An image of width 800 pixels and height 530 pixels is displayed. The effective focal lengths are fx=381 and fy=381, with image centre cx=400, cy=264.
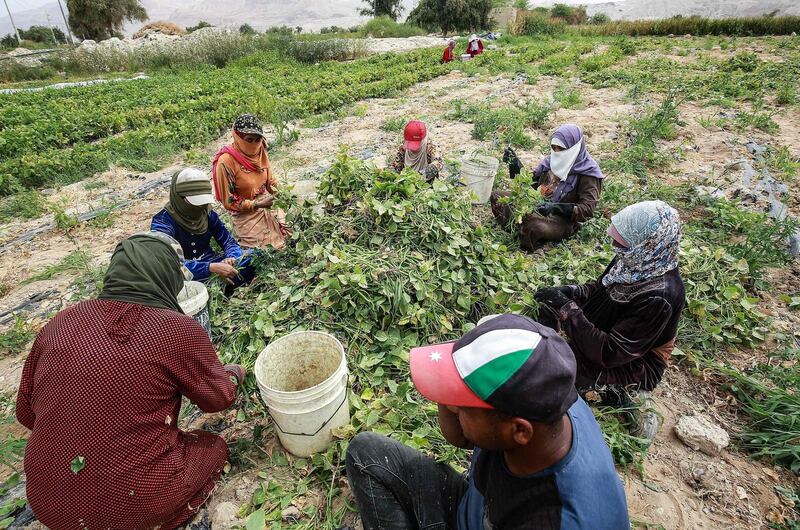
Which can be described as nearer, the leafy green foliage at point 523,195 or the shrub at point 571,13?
the leafy green foliage at point 523,195

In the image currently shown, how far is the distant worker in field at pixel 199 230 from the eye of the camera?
2842 millimetres

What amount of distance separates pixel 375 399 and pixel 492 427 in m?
1.32

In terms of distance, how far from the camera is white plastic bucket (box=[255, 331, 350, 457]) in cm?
179

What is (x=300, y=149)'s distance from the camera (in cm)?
697


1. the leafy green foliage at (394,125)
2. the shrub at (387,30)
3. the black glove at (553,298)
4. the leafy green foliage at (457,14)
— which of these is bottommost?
the black glove at (553,298)

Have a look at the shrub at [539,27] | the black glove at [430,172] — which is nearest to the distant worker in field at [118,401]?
the black glove at [430,172]

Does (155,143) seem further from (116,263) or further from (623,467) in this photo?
(623,467)

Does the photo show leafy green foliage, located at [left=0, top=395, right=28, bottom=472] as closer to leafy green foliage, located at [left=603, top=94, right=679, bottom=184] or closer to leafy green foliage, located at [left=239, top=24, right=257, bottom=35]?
leafy green foliage, located at [left=603, top=94, right=679, bottom=184]

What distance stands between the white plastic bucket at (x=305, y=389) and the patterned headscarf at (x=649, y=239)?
167 centimetres

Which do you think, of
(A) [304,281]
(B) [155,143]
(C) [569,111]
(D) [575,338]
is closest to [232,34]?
(B) [155,143]

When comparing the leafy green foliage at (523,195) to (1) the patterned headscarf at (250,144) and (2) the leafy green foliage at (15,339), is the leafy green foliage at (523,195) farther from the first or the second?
(2) the leafy green foliage at (15,339)

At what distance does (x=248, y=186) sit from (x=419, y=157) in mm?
1875

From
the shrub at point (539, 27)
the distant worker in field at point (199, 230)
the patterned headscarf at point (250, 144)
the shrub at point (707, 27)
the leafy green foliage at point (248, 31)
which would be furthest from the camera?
the leafy green foliage at point (248, 31)

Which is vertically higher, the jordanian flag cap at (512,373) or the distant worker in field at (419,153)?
the jordanian flag cap at (512,373)
